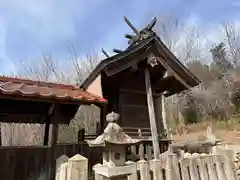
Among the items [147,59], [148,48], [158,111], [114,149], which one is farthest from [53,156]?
[158,111]

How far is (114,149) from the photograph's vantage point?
9.89 feet

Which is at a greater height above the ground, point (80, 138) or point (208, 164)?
point (80, 138)

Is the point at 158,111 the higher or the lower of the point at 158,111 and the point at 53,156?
the higher

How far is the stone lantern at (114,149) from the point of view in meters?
2.86

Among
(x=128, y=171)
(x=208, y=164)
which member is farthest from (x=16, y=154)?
(x=208, y=164)

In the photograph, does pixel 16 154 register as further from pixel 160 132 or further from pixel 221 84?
pixel 221 84

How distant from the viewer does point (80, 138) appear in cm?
722

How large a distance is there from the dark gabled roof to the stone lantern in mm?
4017

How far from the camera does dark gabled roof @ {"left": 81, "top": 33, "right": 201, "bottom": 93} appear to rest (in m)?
6.89

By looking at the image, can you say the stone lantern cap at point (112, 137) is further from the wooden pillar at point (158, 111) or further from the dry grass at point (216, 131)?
the dry grass at point (216, 131)

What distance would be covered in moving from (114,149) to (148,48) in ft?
16.3

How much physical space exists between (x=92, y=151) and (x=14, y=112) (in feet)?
10.7

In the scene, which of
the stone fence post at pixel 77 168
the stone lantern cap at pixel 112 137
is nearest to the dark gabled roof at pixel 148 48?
the stone lantern cap at pixel 112 137

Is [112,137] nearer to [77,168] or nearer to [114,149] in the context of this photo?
[114,149]
